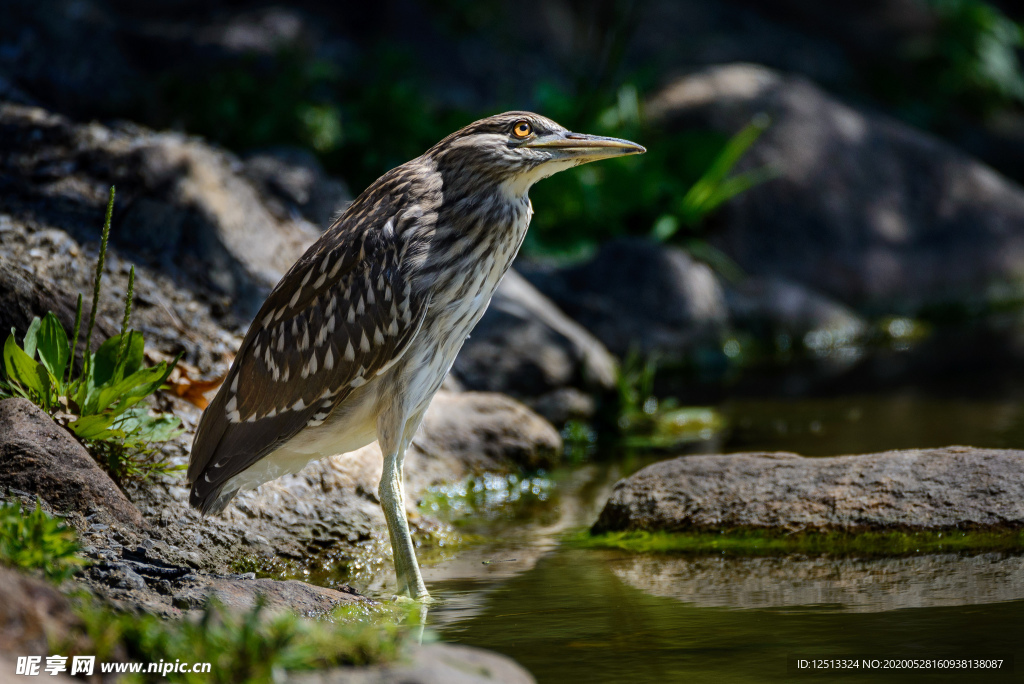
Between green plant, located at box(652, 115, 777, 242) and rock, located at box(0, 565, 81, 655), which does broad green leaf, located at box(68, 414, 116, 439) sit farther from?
green plant, located at box(652, 115, 777, 242)

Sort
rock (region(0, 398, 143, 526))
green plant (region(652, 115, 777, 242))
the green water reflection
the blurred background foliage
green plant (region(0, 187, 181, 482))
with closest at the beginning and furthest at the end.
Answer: the green water reflection → rock (region(0, 398, 143, 526)) → green plant (region(0, 187, 181, 482)) → the blurred background foliage → green plant (region(652, 115, 777, 242))

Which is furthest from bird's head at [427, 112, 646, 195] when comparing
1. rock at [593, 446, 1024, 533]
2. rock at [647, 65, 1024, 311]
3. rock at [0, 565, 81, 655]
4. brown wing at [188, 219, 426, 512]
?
rock at [647, 65, 1024, 311]

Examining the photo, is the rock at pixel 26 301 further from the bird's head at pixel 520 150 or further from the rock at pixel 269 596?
the bird's head at pixel 520 150

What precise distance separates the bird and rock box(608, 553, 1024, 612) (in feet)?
3.96

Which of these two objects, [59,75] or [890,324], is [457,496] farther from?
[890,324]

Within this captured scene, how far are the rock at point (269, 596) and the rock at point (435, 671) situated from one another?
0.87m

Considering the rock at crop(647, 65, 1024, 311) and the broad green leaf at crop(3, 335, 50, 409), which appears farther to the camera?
the rock at crop(647, 65, 1024, 311)

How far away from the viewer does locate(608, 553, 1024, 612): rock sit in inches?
159

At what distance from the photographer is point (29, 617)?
2.72 metres

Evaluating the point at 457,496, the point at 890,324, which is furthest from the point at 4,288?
the point at 890,324

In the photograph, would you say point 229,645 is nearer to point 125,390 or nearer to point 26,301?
point 125,390

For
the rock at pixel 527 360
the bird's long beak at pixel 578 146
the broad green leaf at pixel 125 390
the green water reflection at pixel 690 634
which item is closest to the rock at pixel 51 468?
the broad green leaf at pixel 125 390

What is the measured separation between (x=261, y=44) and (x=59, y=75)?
4801 mm

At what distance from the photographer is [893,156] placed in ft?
43.3
